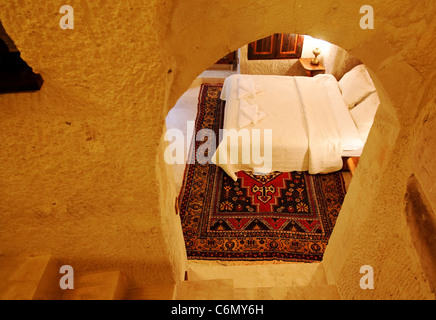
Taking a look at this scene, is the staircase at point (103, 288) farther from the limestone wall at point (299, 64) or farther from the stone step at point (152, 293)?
the limestone wall at point (299, 64)

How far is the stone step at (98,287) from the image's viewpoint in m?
1.23

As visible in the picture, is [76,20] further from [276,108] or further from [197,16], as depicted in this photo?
[276,108]

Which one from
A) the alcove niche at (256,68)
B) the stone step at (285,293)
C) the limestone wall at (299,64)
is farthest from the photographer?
the limestone wall at (299,64)

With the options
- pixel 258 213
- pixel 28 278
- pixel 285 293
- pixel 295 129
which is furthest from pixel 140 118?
pixel 295 129

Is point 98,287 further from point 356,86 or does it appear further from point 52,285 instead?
point 356,86

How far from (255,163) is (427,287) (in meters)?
3.06

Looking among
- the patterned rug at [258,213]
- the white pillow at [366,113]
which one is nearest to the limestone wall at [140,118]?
the patterned rug at [258,213]

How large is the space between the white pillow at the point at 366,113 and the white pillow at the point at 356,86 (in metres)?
0.14

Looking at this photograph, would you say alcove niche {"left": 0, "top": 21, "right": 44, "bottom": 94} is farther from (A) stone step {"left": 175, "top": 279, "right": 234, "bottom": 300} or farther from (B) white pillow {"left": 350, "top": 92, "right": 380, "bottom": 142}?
(B) white pillow {"left": 350, "top": 92, "right": 380, "bottom": 142}

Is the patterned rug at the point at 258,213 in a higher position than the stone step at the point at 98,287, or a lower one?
lower

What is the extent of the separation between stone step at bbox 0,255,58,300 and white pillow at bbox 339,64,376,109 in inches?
176

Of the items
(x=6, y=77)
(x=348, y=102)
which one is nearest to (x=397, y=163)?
(x=6, y=77)

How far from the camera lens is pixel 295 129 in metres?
3.99

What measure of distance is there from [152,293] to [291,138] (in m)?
2.96
